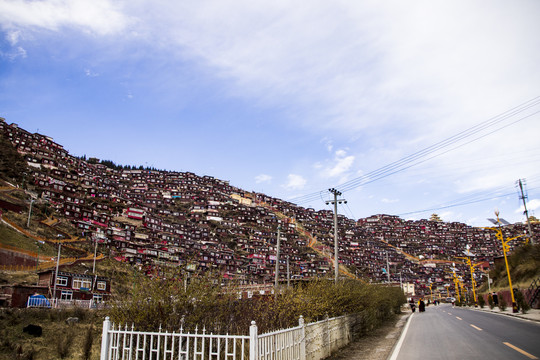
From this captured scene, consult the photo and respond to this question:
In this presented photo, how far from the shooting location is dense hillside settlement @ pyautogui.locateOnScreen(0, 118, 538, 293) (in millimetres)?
94500

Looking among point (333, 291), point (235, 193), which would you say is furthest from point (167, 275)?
point (235, 193)

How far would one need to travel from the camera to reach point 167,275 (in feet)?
26.6

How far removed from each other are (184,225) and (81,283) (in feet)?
258

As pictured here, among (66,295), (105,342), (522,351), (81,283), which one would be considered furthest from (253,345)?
(81,283)

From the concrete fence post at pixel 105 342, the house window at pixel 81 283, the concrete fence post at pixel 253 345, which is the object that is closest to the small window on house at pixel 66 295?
the house window at pixel 81 283

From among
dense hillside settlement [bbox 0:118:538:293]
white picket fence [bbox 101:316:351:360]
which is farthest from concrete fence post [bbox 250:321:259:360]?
dense hillside settlement [bbox 0:118:538:293]

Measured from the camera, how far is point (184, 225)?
130 metres

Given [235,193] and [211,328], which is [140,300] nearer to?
[211,328]

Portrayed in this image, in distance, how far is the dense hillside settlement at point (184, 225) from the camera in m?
94.5

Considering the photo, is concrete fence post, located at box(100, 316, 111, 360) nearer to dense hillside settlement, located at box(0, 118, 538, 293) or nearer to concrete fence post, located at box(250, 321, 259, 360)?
concrete fence post, located at box(250, 321, 259, 360)

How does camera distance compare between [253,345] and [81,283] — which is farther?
[81,283]

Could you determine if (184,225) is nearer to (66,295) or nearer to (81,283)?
(81,283)

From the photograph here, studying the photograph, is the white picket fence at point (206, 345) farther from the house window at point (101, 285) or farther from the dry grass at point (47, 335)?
the house window at point (101, 285)

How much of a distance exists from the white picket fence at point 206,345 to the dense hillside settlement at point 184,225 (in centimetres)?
5355
